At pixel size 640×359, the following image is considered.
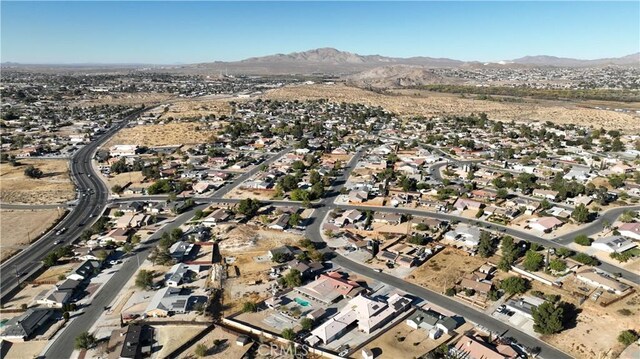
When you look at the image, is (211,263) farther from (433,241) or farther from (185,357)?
(433,241)

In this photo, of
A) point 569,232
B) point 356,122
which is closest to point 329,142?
point 356,122

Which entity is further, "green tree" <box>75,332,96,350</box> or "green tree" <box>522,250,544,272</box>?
"green tree" <box>522,250,544,272</box>

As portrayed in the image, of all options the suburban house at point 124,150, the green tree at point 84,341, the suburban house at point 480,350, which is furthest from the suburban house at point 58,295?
the suburban house at point 124,150

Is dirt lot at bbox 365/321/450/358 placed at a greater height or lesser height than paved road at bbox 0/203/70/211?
lesser

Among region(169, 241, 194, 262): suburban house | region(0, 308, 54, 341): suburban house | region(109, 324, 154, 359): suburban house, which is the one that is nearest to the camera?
region(109, 324, 154, 359): suburban house

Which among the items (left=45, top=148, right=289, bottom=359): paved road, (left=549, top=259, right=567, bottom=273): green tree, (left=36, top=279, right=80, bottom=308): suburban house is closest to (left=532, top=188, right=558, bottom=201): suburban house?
(left=549, top=259, right=567, bottom=273): green tree

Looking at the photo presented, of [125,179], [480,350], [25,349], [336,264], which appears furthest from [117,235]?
[480,350]

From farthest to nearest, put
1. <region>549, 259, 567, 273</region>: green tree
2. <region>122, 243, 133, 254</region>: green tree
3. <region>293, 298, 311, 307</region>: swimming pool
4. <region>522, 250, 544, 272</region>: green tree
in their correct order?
<region>122, 243, 133, 254</region>: green tree → <region>522, 250, 544, 272</region>: green tree → <region>549, 259, 567, 273</region>: green tree → <region>293, 298, 311, 307</region>: swimming pool

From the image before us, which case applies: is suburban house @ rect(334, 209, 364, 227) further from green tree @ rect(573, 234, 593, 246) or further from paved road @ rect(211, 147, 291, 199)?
green tree @ rect(573, 234, 593, 246)

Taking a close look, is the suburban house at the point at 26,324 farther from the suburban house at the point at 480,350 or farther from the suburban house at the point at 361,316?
the suburban house at the point at 480,350
